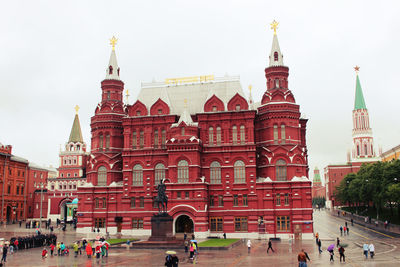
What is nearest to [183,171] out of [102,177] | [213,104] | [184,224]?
[184,224]

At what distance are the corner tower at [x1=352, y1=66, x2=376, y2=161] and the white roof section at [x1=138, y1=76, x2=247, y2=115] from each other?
334ft

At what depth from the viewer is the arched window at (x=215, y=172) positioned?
213 feet

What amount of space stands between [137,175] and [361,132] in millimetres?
117046

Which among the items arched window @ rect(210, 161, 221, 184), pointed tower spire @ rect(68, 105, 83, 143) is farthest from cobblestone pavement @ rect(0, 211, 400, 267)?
pointed tower spire @ rect(68, 105, 83, 143)

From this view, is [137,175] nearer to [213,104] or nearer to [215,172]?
[215,172]

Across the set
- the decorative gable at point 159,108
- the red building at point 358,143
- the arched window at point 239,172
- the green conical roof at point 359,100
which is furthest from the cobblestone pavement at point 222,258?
the green conical roof at point 359,100

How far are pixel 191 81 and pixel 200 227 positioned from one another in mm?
26178

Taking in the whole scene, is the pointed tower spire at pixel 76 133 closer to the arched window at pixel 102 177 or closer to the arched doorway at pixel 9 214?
the arched doorway at pixel 9 214

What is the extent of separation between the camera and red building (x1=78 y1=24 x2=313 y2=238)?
61938mm

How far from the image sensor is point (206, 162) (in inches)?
2571

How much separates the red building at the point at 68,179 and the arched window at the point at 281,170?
54233 millimetres

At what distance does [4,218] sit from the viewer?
9281cm

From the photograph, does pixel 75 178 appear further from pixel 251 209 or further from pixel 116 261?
pixel 116 261

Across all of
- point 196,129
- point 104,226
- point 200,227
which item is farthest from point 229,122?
point 104,226
